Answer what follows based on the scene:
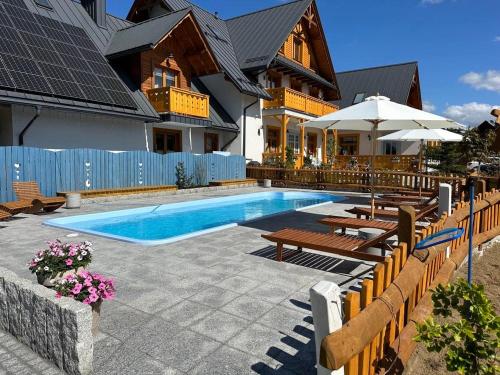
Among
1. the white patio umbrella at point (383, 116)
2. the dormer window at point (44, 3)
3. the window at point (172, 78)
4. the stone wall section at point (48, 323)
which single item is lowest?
the stone wall section at point (48, 323)

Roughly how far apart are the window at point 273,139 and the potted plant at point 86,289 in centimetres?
2143

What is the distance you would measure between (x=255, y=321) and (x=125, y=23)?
21.3 m

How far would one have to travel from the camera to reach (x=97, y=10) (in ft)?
61.1

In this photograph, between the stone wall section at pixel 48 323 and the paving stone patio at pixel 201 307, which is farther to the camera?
the paving stone patio at pixel 201 307

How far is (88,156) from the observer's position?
12945 mm

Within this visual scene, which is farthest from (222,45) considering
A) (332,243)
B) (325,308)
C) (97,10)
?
(325,308)

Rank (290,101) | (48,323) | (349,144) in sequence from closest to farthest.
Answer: (48,323)
(290,101)
(349,144)

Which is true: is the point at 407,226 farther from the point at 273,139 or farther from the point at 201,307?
the point at 273,139

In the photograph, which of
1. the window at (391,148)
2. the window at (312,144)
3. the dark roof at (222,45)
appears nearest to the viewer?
the dark roof at (222,45)

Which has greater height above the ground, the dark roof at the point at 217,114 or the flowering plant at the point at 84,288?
the dark roof at the point at 217,114

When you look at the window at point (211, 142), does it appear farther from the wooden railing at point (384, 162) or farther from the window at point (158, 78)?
the wooden railing at point (384, 162)

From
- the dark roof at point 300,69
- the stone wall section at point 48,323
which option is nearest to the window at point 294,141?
the dark roof at point 300,69

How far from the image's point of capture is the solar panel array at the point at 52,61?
1241 cm

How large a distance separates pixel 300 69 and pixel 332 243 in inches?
855
